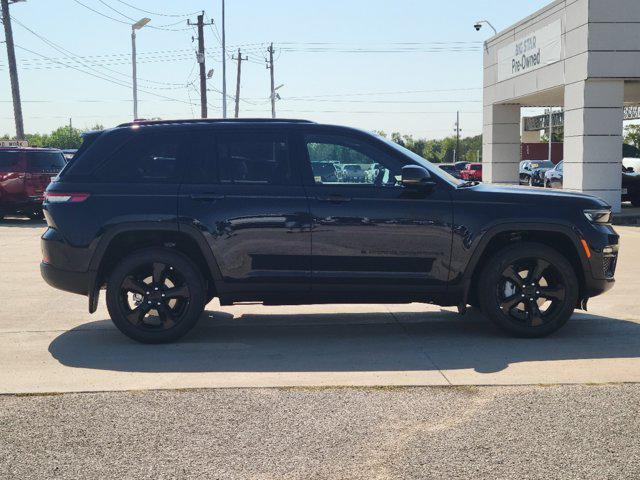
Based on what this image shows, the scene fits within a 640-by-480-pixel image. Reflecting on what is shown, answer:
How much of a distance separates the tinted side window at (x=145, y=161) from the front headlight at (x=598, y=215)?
3582 millimetres

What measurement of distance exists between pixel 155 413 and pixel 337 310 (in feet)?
12.5

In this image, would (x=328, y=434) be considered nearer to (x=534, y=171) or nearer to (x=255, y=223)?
(x=255, y=223)

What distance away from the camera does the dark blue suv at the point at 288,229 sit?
6957 millimetres

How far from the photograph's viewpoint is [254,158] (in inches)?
281

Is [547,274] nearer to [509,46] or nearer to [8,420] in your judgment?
[8,420]

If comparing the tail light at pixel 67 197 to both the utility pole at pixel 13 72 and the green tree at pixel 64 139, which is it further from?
the green tree at pixel 64 139

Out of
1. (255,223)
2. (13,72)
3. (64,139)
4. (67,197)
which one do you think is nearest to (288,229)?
(255,223)

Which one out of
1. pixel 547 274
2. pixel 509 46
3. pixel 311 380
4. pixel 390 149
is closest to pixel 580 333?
pixel 547 274

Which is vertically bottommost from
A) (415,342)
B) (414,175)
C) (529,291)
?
(415,342)

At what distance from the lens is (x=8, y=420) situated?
5008mm

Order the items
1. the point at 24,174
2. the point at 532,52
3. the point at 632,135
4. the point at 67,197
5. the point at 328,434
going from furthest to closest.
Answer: the point at 632,135
the point at 532,52
the point at 24,174
the point at 67,197
the point at 328,434

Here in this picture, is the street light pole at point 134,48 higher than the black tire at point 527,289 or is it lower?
higher

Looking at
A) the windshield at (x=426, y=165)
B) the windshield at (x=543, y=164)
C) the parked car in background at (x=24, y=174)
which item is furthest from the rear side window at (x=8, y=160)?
the windshield at (x=543, y=164)

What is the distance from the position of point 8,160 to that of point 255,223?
1553 centimetres
